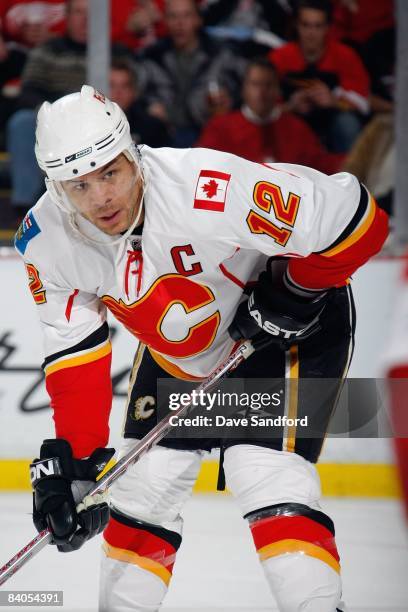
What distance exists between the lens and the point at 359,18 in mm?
4551

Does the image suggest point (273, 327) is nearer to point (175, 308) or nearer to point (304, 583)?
point (175, 308)

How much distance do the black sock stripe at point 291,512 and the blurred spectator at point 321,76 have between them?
256 cm

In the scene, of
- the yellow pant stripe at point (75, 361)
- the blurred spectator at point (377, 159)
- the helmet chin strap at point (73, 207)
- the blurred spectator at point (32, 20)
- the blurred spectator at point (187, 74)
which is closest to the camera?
the helmet chin strap at point (73, 207)

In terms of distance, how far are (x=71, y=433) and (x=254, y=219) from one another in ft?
1.96

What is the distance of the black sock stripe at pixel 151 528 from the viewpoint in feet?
7.47

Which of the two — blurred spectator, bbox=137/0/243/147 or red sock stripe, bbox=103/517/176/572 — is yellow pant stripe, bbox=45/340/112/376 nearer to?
red sock stripe, bbox=103/517/176/572

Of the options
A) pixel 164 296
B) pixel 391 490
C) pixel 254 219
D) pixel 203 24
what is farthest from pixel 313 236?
pixel 203 24

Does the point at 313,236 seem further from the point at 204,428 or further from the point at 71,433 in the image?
the point at 71,433

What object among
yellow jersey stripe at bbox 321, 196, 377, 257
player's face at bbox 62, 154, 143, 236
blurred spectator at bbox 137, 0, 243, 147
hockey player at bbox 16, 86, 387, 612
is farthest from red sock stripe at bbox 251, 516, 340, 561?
blurred spectator at bbox 137, 0, 243, 147

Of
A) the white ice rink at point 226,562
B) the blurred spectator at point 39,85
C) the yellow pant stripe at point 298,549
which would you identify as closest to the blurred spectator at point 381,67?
the blurred spectator at point 39,85

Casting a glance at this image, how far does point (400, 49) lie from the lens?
3945mm

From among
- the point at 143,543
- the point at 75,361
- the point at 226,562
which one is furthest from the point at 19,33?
the point at 143,543

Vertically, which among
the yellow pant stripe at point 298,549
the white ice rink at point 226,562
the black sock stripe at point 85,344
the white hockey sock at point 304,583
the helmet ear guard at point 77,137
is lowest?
the white ice rink at point 226,562

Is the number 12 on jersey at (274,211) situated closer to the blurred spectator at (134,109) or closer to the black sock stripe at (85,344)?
the black sock stripe at (85,344)
